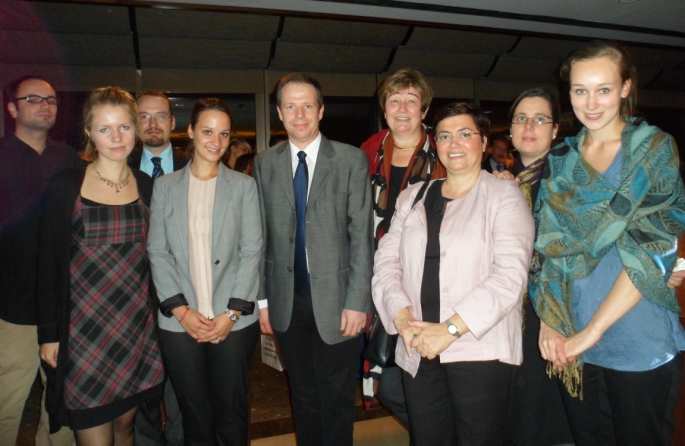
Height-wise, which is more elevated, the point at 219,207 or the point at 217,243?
the point at 219,207

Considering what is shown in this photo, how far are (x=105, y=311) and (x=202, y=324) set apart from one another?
384mm

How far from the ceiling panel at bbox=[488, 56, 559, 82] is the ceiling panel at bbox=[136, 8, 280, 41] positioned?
307cm

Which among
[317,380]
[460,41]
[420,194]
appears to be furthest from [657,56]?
[317,380]

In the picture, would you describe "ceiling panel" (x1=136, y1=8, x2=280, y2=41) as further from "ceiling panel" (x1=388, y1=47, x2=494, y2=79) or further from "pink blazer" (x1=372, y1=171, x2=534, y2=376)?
"pink blazer" (x1=372, y1=171, x2=534, y2=376)

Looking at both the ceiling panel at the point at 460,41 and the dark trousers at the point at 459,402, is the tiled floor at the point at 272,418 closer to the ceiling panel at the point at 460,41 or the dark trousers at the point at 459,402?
the dark trousers at the point at 459,402

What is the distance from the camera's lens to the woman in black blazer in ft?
5.90

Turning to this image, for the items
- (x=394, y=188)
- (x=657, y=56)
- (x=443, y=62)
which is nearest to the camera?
(x=394, y=188)

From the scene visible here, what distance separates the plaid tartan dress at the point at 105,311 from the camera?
5.93 feet

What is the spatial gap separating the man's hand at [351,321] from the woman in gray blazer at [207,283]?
1.36ft

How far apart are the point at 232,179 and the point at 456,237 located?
1.04 m

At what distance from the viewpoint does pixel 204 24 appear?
4652 mm

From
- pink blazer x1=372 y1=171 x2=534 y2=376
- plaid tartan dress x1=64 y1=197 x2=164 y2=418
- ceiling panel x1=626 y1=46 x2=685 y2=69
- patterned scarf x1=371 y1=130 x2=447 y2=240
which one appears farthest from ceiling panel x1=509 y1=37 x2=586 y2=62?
plaid tartan dress x1=64 y1=197 x2=164 y2=418

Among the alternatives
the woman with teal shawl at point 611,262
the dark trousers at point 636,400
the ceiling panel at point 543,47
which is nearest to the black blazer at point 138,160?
the woman with teal shawl at point 611,262

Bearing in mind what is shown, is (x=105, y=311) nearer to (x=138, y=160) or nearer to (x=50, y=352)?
(x=50, y=352)
